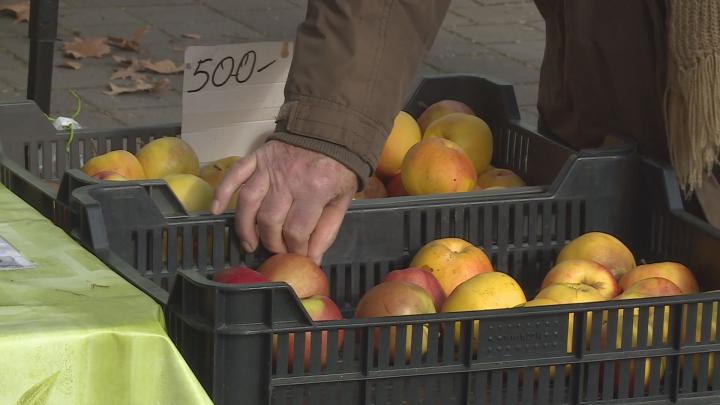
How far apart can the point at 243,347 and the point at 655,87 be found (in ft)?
4.01

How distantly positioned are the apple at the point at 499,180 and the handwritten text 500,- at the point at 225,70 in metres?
0.47

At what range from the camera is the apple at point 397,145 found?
2414 mm

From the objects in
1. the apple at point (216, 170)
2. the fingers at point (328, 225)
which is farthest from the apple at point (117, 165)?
the fingers at point (328, 225)

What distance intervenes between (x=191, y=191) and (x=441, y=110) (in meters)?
0.68

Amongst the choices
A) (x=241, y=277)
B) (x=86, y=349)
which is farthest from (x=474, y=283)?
(x=86, y=349)

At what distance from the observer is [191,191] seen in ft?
6.82

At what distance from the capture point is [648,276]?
1.92m

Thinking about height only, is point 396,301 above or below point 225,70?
below

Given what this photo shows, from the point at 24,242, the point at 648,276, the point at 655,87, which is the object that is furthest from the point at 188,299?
the point at 655,87

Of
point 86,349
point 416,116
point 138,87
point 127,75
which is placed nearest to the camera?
point 86,349

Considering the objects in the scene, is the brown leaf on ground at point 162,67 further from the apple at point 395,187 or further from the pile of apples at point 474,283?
the pile of apples at point 474,283

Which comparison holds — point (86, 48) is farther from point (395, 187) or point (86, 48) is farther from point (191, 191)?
point (191, 191)

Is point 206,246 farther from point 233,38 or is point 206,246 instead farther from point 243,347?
point 233,38

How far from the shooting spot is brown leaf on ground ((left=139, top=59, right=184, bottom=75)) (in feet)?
16.9
